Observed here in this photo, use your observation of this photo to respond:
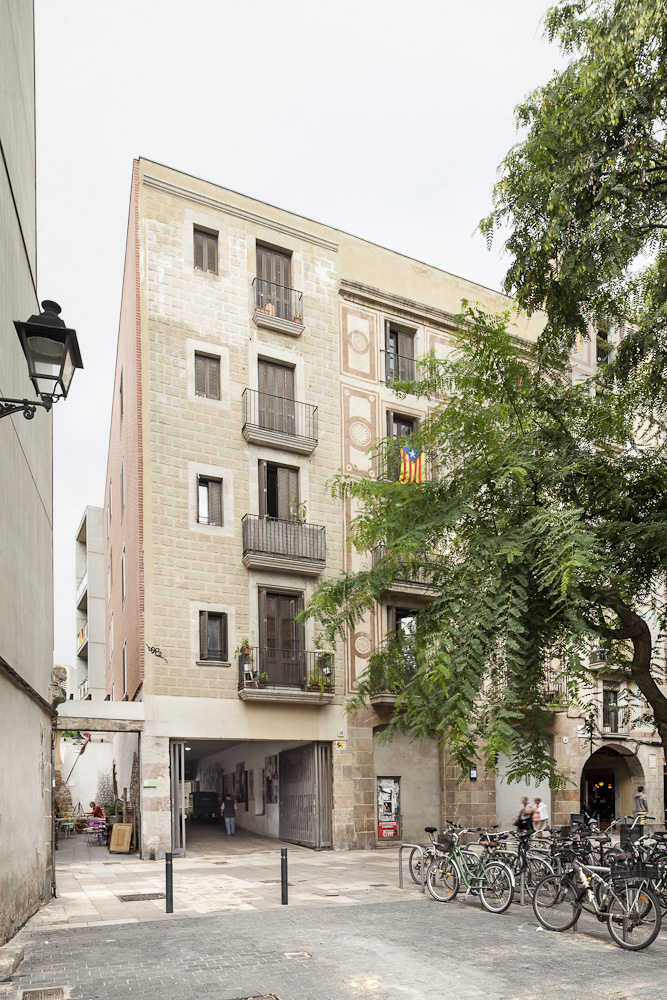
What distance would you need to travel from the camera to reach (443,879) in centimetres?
1348

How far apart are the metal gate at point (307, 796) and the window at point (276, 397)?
8.64 metres

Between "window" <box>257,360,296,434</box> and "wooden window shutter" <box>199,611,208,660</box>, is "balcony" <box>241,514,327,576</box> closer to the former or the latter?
"wooden window shutter" <box>199,611,208,660</box>

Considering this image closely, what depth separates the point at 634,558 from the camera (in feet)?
44.6

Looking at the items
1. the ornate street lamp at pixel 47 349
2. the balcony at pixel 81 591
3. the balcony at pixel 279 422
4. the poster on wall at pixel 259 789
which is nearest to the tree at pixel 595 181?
the ornate street lamp at pixel 47 349

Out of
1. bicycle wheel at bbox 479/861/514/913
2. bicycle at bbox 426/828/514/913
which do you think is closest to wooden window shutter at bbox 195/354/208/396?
bicycle at bbox 426/828/514/913

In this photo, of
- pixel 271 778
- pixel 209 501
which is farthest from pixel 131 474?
pixel 271 778

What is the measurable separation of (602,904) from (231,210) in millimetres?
20137

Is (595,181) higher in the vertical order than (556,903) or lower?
higher

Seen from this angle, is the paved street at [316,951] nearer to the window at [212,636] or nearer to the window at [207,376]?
the window at [212,636]

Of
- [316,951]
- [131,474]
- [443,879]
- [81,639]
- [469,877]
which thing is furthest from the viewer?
[81,639]

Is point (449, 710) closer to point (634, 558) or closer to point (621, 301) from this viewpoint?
point (634, 558)

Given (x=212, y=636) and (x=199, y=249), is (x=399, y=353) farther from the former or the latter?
(x=212, y=636)

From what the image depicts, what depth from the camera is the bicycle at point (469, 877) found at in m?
12.4

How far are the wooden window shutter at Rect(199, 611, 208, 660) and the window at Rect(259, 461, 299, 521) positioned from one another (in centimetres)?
332
